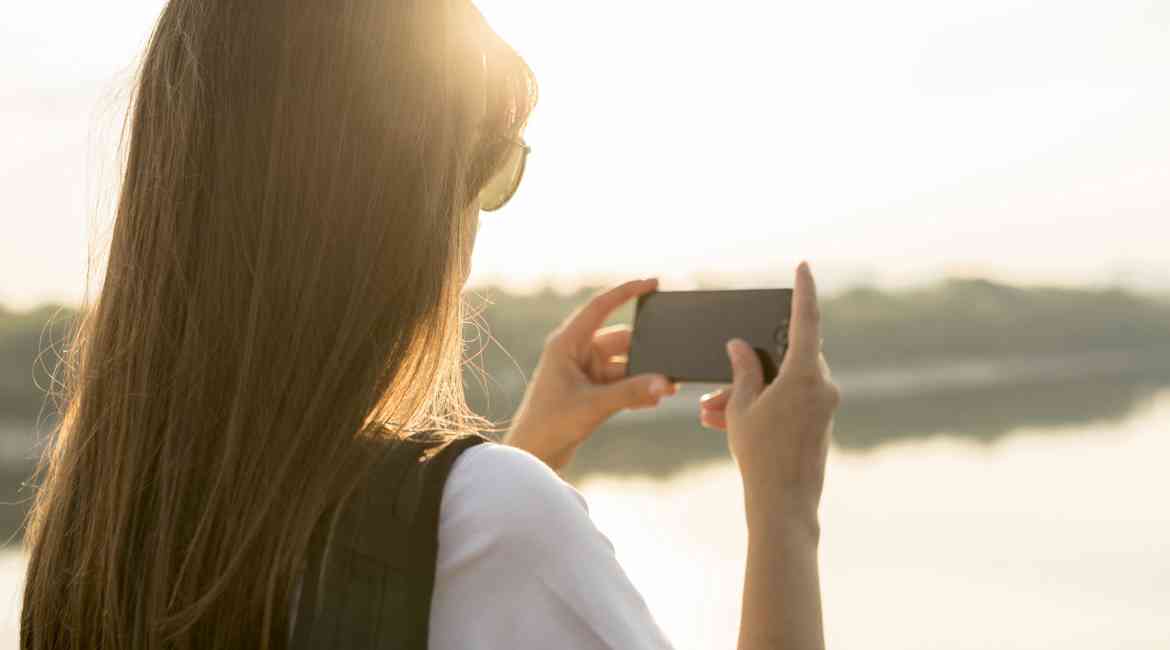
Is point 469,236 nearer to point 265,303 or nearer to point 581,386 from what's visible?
point 265,303

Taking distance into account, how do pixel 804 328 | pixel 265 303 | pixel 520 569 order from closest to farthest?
1. pixel 520 569
2. pixel 265 303
3. pixel 804 328

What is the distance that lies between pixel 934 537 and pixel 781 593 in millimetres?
3920

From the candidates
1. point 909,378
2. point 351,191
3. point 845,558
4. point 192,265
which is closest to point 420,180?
point 351,191

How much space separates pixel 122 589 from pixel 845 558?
3.73m

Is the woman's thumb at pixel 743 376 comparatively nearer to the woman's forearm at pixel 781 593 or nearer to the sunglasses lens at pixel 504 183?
the woman's forearm at pixel 781 593

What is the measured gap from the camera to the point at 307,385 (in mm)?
1015

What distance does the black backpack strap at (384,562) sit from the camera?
36.4 inches

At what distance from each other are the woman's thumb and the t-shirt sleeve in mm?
427

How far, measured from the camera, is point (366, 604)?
933mm

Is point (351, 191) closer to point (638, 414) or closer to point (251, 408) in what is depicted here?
point (251, 408)

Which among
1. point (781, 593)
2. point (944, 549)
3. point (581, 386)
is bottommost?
point (944, 549)

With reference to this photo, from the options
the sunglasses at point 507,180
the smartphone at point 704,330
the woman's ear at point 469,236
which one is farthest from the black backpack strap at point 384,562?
the smartphone at point 704,330

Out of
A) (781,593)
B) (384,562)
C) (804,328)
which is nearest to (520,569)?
(384,562)

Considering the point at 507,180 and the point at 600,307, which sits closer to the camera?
the point at 507,180
